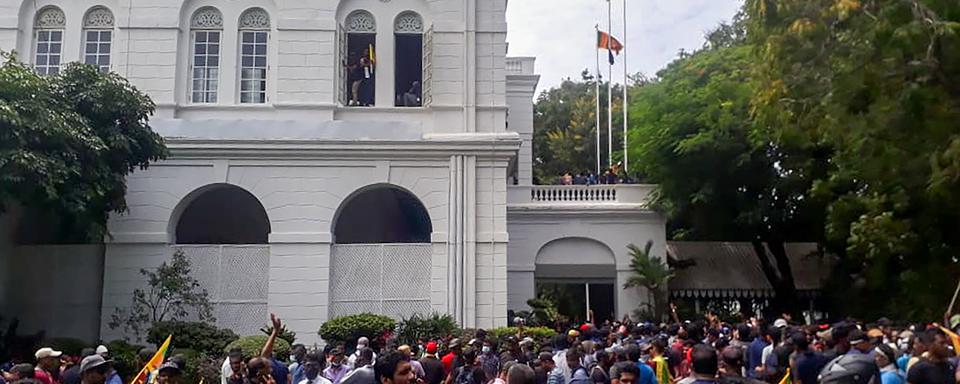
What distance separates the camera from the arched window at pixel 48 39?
24.0m

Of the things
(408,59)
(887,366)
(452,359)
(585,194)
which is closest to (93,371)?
(452,359)

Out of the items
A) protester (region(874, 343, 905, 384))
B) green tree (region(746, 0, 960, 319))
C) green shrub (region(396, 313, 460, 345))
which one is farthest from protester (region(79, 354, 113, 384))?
green shrub (region(396, 313, 460, 345))

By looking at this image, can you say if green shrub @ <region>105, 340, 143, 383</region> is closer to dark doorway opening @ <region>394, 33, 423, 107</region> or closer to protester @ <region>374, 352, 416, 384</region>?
dark doorway opening @ <region>394, 33, 423, 107</region>

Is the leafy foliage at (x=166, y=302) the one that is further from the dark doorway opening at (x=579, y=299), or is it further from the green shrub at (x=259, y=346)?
the dark doorway opening at (x=579, y=299)

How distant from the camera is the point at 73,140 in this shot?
63.8 ft

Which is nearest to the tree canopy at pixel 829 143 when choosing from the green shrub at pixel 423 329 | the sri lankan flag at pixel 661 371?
the sri lankan flag at pixel 661 371

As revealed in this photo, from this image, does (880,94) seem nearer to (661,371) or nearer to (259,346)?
(661,371)

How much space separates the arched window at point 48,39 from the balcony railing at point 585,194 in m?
12.7

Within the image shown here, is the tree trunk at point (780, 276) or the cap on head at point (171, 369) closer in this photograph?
the cap on head at point (171, 369)

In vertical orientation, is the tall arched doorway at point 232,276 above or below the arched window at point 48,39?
below

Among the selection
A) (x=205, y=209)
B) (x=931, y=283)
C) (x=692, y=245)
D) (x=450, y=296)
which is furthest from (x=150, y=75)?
(x=931, y=283)

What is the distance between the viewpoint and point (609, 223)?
2739cm

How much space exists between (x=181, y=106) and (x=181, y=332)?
6.06 metres

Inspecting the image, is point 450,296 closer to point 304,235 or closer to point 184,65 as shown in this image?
point 304,235
